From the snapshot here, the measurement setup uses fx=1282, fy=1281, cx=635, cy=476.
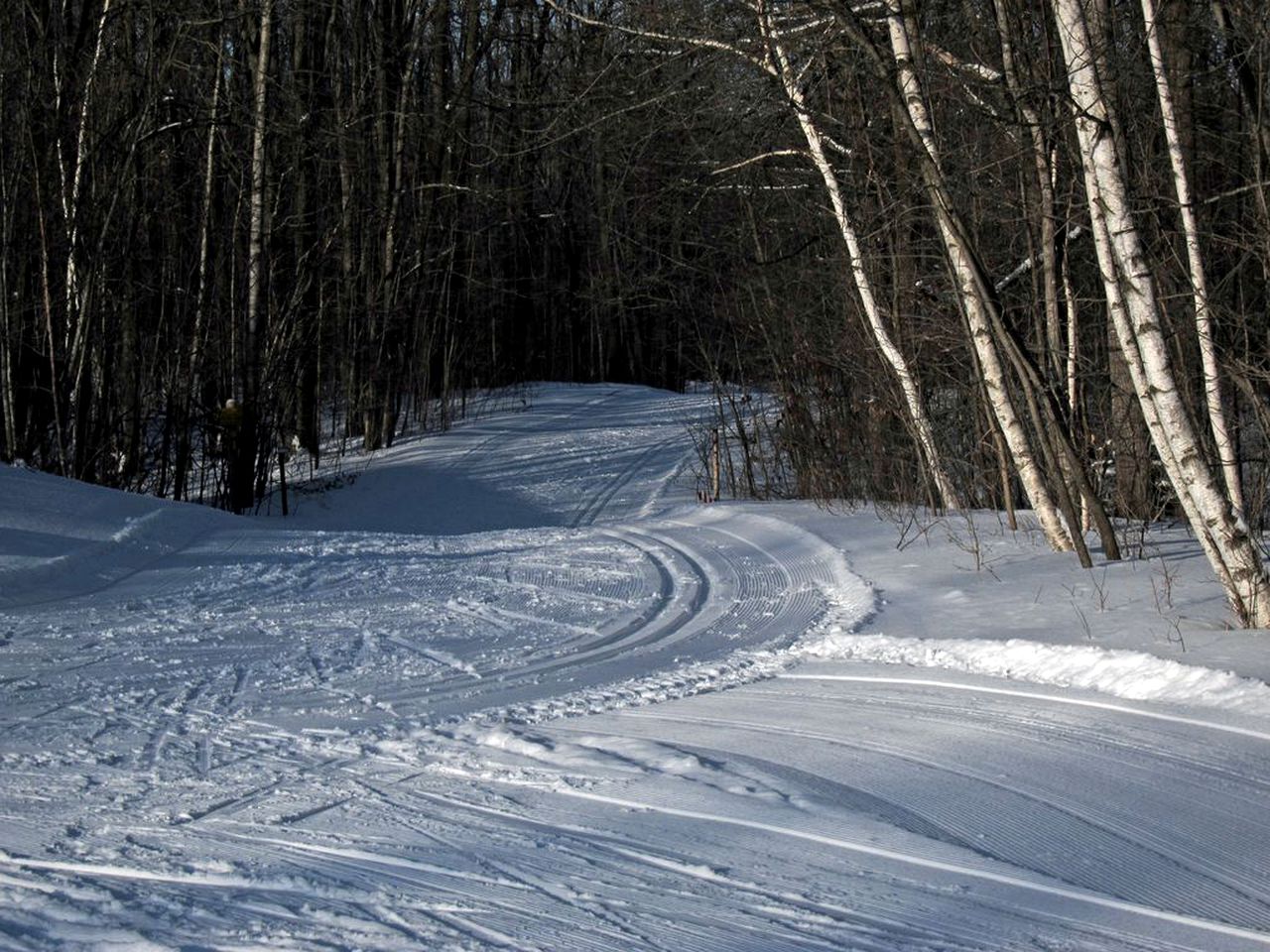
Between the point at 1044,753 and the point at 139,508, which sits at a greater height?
the point at 139,508

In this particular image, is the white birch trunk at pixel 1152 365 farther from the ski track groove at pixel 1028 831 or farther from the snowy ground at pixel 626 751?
the ski track groove at pixel 1028 831

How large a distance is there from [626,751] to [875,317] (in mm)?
8865

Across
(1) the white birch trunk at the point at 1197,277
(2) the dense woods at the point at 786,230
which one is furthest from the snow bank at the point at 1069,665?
(1) the white birch trunk at the point at 1197,277

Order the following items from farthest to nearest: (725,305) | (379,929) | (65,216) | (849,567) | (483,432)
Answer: (483,432) < (725,305) < (65,216) < (849,567) < (379,929)

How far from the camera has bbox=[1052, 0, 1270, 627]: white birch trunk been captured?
7.40 meters

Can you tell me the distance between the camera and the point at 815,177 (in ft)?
55.3

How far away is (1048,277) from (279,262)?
17402mm

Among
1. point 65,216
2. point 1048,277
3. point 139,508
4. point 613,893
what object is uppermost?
point 65,216

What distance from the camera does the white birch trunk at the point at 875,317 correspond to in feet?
43.2

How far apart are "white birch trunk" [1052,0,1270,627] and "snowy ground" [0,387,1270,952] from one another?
41cm

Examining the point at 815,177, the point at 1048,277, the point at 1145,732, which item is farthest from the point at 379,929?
the point at 815,177

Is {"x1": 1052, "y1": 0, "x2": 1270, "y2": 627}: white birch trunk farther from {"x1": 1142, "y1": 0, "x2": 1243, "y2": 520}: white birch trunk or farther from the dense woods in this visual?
{"x1": 1142, "y1": 0, "x2": 1243, "y2": 520}: white birch trunk

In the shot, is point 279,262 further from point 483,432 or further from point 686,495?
point 686,495

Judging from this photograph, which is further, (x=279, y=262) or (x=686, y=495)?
(x=279, y=262)
